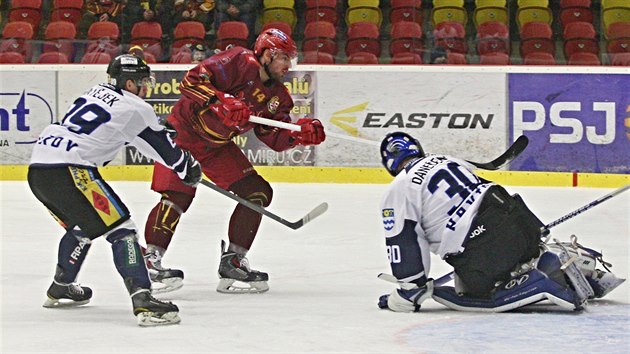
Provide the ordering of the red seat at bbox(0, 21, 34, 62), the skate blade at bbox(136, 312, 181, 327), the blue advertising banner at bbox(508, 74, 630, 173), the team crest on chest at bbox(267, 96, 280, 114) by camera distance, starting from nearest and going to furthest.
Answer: the skate blade at bbox(136, 312, 181, 327)
the team crest on chest at bbox(267, 96, 280, 114)
the blue advertising banner at bbox(508, 74, 630, 173)
the red seat at bbox(0, 21, 34, 62)

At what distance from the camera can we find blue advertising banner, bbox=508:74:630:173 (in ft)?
30.0

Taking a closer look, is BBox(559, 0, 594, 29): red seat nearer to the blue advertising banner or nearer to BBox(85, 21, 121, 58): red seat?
the blue advertising banner

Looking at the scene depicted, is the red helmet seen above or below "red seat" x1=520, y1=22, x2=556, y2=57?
below

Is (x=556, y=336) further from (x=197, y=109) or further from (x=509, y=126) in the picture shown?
(x=509, y=126)

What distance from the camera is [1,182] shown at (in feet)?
31.3

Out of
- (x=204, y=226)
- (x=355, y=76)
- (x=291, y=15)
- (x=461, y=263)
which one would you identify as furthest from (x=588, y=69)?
(x=461, y=263)

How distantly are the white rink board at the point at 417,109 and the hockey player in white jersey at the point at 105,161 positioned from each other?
5079mm

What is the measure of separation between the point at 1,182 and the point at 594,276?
19.7 ft

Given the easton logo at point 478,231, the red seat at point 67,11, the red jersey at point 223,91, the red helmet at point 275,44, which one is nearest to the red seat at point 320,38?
the red seat at point 67,11

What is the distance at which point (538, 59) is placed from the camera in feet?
31.2

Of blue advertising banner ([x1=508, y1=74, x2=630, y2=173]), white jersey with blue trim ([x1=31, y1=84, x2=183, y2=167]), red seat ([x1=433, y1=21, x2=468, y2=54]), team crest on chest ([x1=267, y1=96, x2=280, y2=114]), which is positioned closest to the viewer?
white jersey with blue trim ([x1=31, y1=84, x2=183, y2=167])

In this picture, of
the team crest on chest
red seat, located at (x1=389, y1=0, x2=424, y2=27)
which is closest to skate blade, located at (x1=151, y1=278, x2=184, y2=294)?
the team crest on chest

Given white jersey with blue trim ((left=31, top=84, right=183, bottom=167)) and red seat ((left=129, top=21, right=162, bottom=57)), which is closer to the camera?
white jersey with blue trim ((left=31, top=84, right=183, bottom=167))

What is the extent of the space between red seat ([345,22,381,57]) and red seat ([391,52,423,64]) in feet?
0.53
